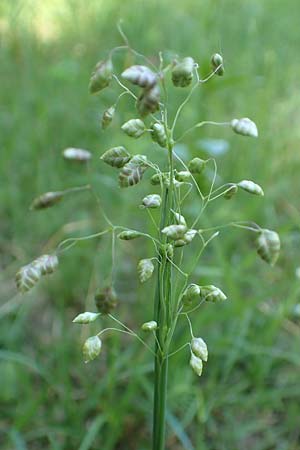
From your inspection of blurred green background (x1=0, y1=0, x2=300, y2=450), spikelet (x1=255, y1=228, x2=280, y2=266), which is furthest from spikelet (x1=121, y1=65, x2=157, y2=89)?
blurred green background (x1=0, y1=0, x2=300, y2=450)

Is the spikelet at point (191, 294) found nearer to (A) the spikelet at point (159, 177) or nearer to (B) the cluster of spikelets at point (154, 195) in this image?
(B) the cluster of spikelets at point (154, 195)

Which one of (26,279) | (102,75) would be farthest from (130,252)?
(102,75)

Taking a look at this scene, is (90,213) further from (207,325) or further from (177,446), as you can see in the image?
(177,446)

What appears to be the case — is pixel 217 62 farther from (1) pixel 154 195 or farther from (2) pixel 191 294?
(2) pixel 191 294

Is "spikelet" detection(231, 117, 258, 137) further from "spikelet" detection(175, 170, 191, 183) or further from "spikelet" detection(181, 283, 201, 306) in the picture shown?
"spikelet" detection(181, 283, 201, 306)

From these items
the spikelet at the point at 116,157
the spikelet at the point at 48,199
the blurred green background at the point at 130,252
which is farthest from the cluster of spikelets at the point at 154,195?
the blurred green background at the point at 130,252
